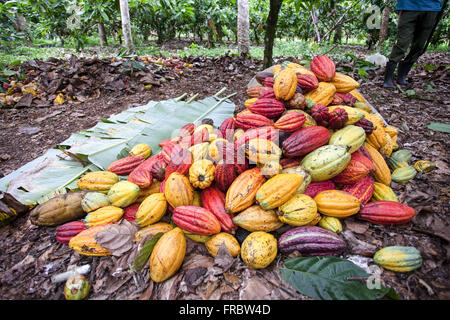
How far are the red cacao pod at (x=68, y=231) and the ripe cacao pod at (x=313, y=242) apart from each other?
3.92 feet

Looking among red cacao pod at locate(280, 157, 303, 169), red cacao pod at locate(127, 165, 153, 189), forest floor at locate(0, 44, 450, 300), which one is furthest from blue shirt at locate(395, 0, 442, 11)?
red cacao pod at locate(127, 165, 153, 189)

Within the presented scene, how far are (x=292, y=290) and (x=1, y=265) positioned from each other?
1644 millimetres

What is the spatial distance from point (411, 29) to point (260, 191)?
4403mm

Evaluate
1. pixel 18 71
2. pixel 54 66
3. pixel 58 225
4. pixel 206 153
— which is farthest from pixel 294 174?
pixel 18 71

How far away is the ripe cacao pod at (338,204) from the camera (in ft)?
4.37

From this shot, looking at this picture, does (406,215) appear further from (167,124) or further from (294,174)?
(167,124)

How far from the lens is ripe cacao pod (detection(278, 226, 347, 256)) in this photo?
4.02ft

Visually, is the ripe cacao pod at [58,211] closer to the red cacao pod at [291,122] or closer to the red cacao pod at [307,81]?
the red cacao pod at [291,122]

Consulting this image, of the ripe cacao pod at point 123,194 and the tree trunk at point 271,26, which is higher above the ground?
the tree trunk at point 271,26

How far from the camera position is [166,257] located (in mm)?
1190

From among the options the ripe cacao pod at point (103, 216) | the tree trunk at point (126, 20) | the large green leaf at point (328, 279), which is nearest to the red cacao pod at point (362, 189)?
the large green leaf at point (328, 279)

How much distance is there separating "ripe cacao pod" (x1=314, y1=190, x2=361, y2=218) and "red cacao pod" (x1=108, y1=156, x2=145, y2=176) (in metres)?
1.35

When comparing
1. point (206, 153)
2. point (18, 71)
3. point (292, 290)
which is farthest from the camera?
point (18, 71)

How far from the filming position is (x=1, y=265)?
1.41 metres
